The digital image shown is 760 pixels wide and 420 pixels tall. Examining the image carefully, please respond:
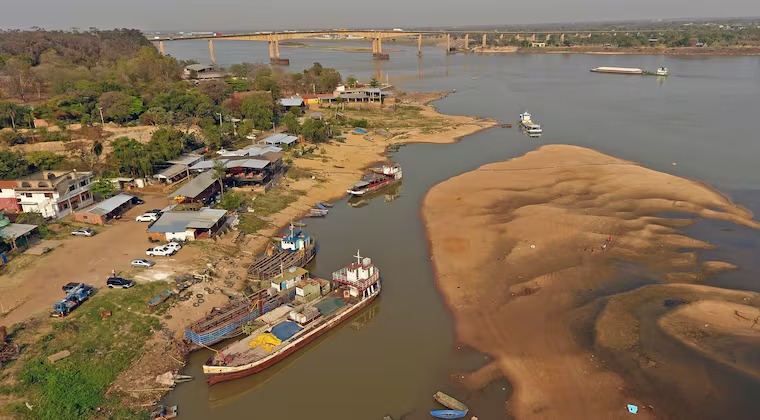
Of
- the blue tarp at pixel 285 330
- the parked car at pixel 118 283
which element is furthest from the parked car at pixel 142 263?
the blue tarp at pixel 285 330

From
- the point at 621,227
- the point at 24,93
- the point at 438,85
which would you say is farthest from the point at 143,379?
the point at 438,85

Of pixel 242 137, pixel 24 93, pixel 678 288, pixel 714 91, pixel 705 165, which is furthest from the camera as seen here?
pixel 714 91

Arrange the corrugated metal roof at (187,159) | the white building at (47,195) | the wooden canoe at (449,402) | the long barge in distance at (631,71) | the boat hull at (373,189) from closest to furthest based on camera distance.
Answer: the wooden canoe at (449,402) < the white building at (47,195) < the boat hull at (373,189) < the corrugated metal roof at (187,159) < the long barge in distance at (631,71)

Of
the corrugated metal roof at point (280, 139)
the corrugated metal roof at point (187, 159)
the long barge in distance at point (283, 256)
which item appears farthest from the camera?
the corrugated metal roof at point (280, 139)

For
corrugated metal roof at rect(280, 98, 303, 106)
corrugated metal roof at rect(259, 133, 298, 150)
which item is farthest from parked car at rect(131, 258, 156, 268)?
corrugated metal roof at rect(280, 98, 303, 106)

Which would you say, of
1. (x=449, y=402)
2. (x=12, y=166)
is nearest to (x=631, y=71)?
(x=449, y=402)

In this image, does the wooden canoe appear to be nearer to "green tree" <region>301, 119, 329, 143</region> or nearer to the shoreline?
the shoreline

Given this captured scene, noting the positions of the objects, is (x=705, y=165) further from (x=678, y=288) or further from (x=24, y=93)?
(x=24, y=93)

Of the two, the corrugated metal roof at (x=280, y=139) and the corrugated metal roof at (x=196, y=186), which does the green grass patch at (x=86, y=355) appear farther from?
the corrugated metal roof at (x=280, y=139)
